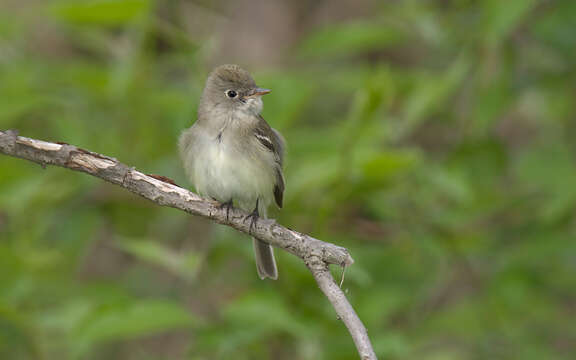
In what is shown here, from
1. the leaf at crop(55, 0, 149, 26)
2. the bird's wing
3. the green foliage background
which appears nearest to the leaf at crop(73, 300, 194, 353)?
the green foliage background

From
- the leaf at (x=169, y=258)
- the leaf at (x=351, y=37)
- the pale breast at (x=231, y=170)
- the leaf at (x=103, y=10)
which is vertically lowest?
Result: the leaf at (x=169, y=258)

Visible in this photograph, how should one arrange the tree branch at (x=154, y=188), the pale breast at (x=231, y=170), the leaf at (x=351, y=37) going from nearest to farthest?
the tree branch at (x=154, y=188) < the pale breast at (x=231, y=170) < the leaf at (x=351, y=37)

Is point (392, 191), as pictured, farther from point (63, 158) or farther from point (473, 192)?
point (63, 158)

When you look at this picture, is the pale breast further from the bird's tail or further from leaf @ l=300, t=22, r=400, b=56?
leaf @ l=300, t=22, r=400, b=56

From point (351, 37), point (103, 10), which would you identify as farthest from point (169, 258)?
point (351, 37)

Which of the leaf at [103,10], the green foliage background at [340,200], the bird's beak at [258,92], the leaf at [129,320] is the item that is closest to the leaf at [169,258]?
the green foliage background at [340,200]

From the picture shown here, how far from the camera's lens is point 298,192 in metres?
4.90

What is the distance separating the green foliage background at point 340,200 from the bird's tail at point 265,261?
2.9 inches

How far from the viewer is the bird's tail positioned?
462 cm

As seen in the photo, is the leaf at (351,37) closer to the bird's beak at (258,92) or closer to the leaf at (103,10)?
the bird's beak at (258,92)

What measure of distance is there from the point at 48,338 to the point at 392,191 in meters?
2.62

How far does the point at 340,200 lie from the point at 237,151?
2.48 ft

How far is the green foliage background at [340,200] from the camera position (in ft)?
15.6

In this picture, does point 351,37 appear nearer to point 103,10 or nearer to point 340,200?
point 340,200
